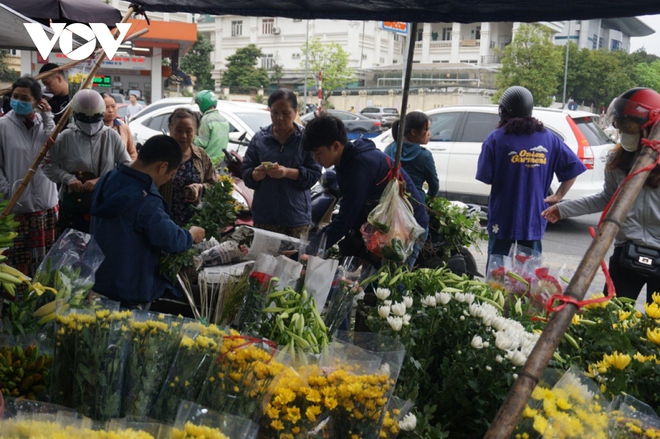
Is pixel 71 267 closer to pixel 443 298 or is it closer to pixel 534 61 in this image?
pixel 443 298

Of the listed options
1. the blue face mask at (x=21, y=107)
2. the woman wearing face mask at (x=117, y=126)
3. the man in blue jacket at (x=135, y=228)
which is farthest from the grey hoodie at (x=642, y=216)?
the woman wearing face mask at (x=117, y=126)

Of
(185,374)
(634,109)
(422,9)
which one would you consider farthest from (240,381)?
(634,109)

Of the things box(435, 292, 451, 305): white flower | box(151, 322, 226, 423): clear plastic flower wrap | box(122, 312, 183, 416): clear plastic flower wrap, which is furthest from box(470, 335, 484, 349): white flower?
box(122, 312, 183, 416): clear plastic flower wrap

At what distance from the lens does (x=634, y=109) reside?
3.17m

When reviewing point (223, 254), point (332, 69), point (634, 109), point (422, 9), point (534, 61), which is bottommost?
point (223, 254)

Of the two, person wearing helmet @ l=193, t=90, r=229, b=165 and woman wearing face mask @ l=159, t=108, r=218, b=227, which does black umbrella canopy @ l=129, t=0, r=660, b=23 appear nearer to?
woman wearing face mask @ l=159, t=108, r=218, b=227

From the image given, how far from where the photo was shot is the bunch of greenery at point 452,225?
4.71 m

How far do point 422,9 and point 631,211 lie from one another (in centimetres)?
163

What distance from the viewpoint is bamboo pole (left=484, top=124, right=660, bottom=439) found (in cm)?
163

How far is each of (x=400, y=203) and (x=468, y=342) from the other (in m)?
1.37

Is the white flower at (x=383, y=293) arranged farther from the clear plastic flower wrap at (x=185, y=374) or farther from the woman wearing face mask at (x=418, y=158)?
the woman wearing face mask at (x=418, y=158)

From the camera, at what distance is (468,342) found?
231 centimetres

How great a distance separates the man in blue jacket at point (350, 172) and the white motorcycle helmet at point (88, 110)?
1.88m

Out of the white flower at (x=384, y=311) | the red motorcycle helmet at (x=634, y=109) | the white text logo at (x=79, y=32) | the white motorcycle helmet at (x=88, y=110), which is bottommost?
the white flower at (x=384, y=311)
